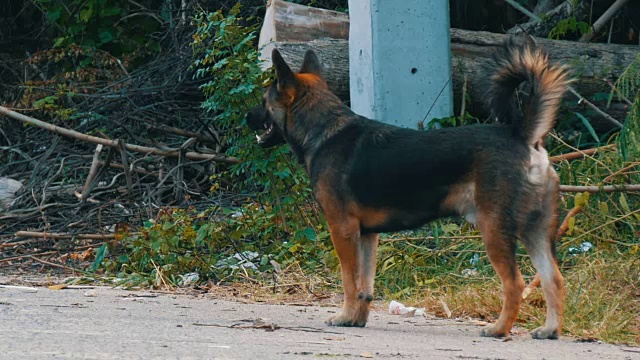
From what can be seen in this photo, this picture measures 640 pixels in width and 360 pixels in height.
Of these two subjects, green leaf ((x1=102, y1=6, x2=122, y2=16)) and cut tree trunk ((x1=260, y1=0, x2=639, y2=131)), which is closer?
cut tree trunk ((x1=260, y1=0, x2=639, y2=131))

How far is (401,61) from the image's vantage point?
29.7 feet

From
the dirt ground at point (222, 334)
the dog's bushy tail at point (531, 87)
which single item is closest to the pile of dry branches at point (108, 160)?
the dirt ground at point (222, 334)

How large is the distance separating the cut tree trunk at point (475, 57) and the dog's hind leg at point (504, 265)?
13.6 feet

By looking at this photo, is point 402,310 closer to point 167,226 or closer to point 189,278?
point 189,278

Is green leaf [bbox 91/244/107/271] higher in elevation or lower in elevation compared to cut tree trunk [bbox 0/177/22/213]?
higher

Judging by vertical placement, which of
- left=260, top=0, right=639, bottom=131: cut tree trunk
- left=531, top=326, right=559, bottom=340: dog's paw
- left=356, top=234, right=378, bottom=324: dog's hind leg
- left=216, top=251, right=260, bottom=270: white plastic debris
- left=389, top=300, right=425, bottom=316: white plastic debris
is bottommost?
left=216, top=251, right=260, bottom=270: white plastic debris

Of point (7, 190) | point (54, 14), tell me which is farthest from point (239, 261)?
point (54, 14)

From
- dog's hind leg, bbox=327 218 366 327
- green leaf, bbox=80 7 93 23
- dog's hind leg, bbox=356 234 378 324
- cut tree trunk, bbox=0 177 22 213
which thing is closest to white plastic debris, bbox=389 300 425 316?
dog's hind leg, bbox=356 234 378 324

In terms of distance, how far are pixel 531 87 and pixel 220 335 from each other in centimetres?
227

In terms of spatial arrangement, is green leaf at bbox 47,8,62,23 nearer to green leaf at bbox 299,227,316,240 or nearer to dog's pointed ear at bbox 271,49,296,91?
green leaf at bbox 299,227,316,240

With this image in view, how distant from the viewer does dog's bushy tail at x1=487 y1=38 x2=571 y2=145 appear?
5613 mm

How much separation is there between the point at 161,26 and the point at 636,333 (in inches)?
357

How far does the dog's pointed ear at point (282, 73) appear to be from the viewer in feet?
20.5

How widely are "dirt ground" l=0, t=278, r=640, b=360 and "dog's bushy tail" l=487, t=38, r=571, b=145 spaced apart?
46.8 inches
